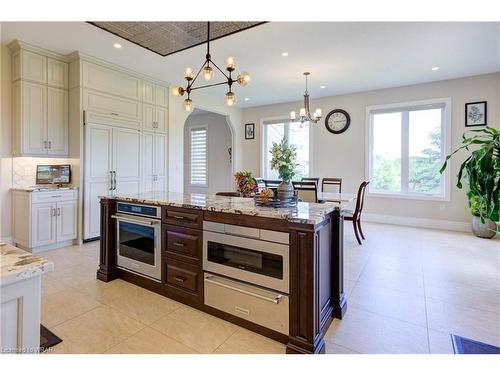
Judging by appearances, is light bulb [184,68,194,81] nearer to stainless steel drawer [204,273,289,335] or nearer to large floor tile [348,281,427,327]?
stainless steel drawer [204,273,289,335]

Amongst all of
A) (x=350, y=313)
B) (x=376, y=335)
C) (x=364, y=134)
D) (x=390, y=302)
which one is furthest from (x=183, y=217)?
(x=364, y=134)

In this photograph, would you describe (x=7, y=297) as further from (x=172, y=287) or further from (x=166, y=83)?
(x=166, y=83)

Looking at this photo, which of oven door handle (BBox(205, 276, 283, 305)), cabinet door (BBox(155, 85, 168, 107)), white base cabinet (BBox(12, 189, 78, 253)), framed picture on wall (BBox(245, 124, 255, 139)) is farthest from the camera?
framed picture on wall (BBox(245, 124, 255, 139))

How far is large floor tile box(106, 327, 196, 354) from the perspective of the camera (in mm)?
1776

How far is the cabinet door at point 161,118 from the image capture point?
17.9ft

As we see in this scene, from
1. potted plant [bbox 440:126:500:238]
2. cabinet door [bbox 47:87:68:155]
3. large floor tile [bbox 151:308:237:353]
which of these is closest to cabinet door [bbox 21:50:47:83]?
cabinet door [bbox 47:87:68:155]

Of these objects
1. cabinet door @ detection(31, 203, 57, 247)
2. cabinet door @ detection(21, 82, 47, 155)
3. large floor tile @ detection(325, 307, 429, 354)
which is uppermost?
cabinet door @ detection(21, 82, 47, 155)

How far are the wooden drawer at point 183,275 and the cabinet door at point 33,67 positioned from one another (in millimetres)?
3603

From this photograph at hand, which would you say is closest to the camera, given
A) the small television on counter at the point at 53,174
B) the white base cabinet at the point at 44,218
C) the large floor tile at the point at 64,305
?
the large floor tile at the point at 64,305

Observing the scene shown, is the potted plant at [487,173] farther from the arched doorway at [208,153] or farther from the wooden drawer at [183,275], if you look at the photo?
the arched doorway at [208,153]

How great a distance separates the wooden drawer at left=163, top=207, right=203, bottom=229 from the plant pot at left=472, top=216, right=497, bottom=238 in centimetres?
504

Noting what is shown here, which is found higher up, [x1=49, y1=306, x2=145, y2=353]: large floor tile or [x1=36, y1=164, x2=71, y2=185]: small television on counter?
[x1=36, y1=164, x2=71, y2=185]: small television on counter

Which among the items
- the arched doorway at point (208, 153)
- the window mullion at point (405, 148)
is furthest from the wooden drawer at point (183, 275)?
the arched doorway at point (208, 153)
